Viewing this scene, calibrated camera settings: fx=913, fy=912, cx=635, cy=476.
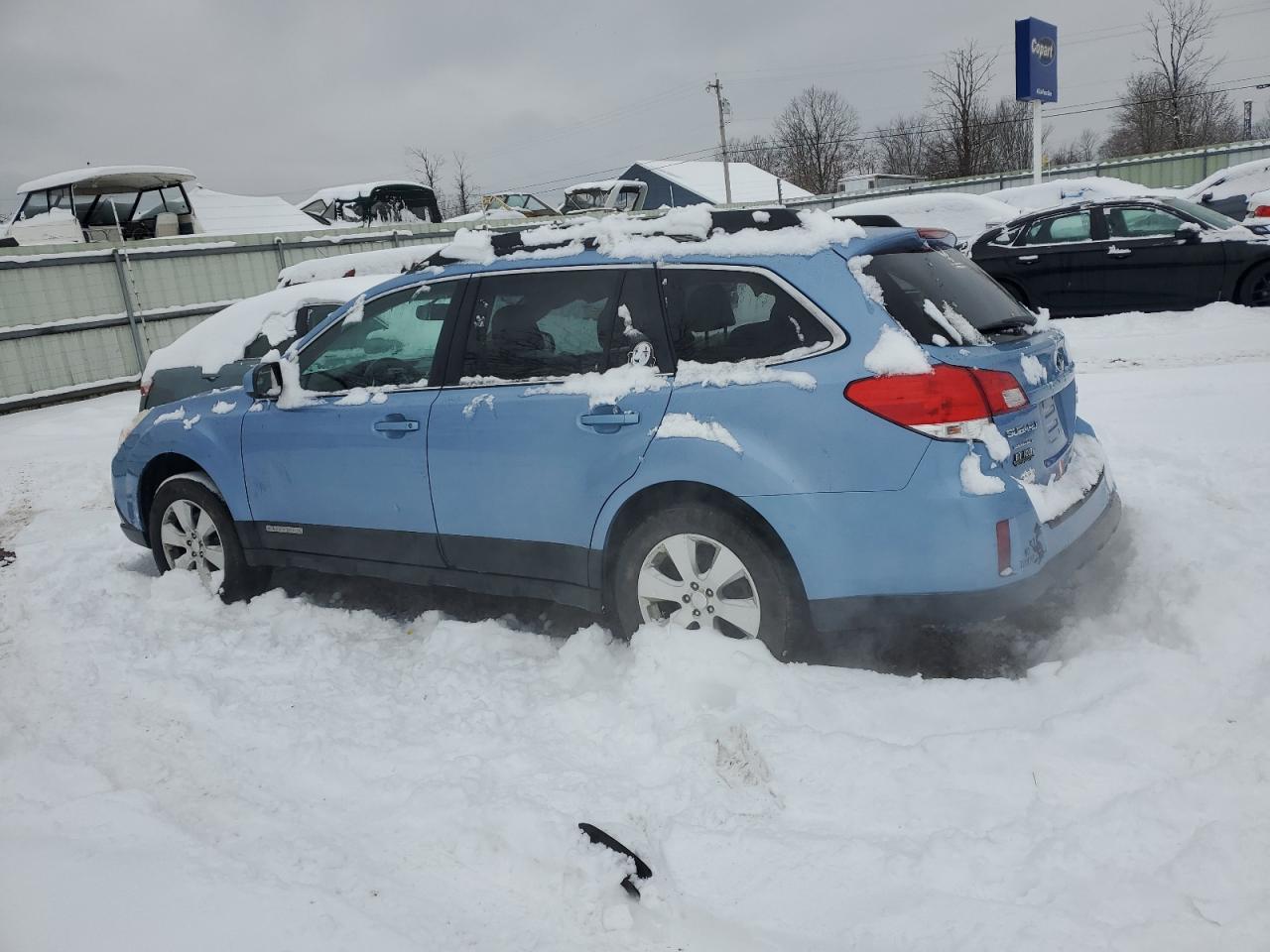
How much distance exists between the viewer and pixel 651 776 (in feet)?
9.70

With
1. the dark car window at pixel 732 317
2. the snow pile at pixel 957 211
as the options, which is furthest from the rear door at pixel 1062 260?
the dark car window at pixel 732 317

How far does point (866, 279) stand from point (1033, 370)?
702 mm

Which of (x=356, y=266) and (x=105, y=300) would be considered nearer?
(x=356, y=266)

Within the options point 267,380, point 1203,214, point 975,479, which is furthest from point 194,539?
point 1203,214

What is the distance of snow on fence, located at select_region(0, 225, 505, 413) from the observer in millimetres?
12891

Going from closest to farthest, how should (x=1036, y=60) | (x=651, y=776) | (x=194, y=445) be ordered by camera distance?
(x=651, y=776)
(x=194, y=445)
(x=1036, y=60)

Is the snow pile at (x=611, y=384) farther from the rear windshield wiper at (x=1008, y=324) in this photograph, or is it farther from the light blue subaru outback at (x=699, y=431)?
the rear windshield wiper at (x=1008, y=324)

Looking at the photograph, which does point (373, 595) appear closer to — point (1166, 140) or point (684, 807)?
point (684, 807)

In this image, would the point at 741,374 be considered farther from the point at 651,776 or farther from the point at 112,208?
the point at 112,208

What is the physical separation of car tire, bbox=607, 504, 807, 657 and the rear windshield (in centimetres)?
93

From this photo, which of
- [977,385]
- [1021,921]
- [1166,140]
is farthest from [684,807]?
[1166,140]

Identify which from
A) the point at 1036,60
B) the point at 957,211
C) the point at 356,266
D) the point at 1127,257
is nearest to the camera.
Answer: the point at 356,266

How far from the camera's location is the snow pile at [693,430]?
326cm

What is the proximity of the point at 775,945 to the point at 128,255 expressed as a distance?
15.5m
